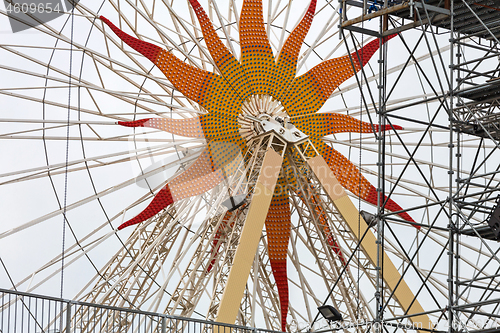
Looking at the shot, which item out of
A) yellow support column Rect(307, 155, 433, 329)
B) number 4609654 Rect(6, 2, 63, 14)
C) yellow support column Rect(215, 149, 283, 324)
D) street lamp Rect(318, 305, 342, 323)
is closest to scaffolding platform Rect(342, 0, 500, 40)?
yellow support column Rect(215, 149, 283, 324)

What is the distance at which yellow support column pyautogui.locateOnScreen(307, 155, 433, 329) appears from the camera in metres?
18.0

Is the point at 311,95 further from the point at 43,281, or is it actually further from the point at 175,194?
the point at 43,281

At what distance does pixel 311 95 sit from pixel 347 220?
12.1ft

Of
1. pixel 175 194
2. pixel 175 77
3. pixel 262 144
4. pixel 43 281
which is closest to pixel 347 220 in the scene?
pixel 262 144

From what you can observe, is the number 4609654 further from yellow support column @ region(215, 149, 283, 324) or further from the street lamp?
the street lamp

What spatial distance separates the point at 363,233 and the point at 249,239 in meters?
3.11

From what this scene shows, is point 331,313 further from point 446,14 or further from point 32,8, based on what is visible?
point 32,8

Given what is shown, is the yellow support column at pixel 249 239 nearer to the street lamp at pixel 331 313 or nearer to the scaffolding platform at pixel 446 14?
the street lamp at pixel 331 313

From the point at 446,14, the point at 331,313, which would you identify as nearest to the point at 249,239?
the point at 331,313

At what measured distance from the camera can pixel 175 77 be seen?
62.1ft

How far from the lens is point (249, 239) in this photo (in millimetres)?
17516

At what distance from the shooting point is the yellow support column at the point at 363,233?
18.0 m

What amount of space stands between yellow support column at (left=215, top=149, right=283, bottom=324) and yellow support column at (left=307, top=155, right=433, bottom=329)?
1371 millimetres

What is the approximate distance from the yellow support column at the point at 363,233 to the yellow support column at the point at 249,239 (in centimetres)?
137
